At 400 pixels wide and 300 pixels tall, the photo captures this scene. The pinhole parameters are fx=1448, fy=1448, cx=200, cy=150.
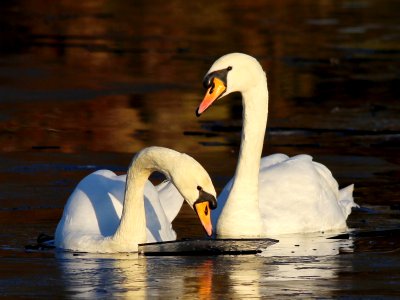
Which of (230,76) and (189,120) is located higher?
(189,120)

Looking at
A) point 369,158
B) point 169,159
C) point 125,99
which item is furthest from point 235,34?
point 169,159

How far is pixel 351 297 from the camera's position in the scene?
834 centimetres

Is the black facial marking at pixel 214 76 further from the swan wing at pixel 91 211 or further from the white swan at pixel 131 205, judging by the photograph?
the swan wing at pixel 91 211

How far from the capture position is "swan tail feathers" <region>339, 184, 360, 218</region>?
37.9 ft

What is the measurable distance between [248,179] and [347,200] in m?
1.20

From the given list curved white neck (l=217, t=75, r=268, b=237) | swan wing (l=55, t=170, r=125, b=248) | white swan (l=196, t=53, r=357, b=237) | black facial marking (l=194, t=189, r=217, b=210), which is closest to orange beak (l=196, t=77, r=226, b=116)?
white swan (l=196, t=53, r=357, b=237)

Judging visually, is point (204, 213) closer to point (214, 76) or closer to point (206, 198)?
point (206, 198)

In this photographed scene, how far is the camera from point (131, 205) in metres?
9.86

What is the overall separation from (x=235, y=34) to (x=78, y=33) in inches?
110

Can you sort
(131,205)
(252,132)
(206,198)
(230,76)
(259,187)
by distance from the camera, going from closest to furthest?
(206,198), (131,205), (230,76), (252,132), (259,187)

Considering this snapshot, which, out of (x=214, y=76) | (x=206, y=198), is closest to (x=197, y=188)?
(x=206, y=198)

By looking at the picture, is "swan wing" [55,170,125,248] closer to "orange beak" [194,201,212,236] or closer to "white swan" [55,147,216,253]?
"white swan" [55,147,216,253]

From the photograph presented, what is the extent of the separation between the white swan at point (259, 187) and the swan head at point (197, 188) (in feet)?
3.31

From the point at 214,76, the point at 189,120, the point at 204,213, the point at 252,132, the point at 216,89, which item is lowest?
the point at 204,213
